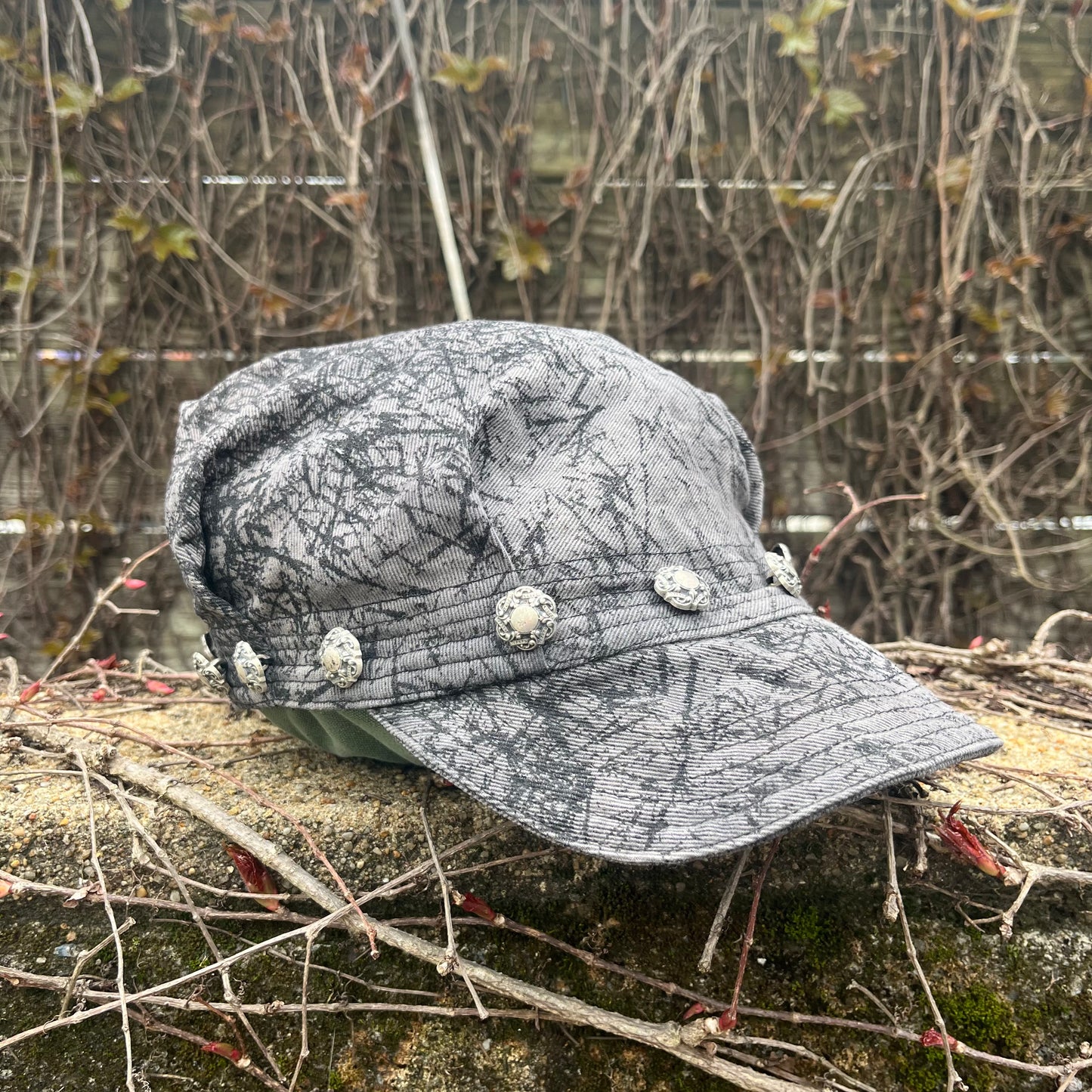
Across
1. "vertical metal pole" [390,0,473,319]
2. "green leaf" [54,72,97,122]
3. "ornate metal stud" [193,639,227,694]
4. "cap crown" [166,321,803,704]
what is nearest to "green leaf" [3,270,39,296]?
"green leaf" [54,72,97,122]

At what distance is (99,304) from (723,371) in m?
1.72

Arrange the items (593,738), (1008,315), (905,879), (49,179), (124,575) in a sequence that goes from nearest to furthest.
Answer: (593,738), (905,879), (124,575), (49,179), (1008,315)

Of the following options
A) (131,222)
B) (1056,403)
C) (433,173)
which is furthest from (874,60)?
(131,222)

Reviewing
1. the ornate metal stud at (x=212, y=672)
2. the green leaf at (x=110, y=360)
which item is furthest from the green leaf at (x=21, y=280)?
the ornate metal stud at (x=212, y=672)

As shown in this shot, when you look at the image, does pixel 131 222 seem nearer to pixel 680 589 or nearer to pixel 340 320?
pixel 340 320

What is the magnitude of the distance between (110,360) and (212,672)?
1.54m

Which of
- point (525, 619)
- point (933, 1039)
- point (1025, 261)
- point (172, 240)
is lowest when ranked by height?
point (933, 1039)

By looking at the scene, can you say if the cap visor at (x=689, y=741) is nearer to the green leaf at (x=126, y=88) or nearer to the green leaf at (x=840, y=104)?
the green leaf at (x=840, y=104)

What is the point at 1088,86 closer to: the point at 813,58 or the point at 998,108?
the point at 998,108

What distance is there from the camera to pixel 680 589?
81 centimetres

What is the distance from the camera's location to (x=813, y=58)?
212 cm

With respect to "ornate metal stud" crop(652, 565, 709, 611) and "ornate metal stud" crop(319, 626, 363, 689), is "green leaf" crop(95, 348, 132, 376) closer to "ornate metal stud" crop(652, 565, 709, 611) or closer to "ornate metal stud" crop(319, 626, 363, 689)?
"ornate metal stud" crop(319, 626, 363, 689)

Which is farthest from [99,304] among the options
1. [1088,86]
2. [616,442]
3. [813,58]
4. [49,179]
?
[1088,86]

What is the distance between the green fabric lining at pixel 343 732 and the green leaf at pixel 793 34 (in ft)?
6.79
